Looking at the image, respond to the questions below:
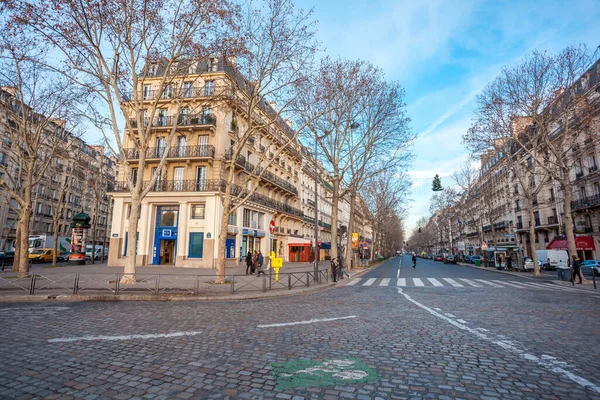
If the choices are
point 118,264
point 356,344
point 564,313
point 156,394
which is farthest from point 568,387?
point 118,264

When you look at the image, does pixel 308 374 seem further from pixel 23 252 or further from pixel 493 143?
pixel 493 143

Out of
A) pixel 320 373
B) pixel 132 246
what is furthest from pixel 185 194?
pixel 320 373

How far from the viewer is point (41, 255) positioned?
104ft

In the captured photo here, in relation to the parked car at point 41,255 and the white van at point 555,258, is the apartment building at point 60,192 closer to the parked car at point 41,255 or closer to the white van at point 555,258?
the parked car at point 41,255

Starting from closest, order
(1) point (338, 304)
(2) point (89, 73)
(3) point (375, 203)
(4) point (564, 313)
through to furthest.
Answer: (4) point (564, 313) → (1) point (338, 304) → (2) point (89, 73) → (3) point (375, 203)

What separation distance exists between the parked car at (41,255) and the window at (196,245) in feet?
59.8

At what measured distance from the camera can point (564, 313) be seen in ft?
26.5

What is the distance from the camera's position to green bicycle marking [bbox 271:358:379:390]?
3586 mm

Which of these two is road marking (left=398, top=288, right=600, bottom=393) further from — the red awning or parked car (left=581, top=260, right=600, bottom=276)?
the red awning

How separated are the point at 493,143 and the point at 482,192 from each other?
20249 millimetres

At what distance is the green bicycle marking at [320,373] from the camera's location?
359cm

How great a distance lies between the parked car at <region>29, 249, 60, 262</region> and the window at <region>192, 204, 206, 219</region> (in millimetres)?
18604

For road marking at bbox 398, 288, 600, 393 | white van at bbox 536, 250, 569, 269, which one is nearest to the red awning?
white van at bbox 536, 250, 569, 269

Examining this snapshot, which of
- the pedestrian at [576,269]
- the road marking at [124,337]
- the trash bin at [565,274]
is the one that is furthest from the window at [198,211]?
the trash bin at [565,274]
